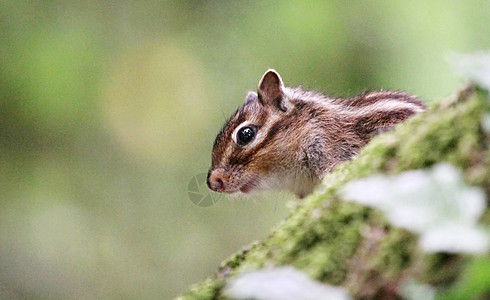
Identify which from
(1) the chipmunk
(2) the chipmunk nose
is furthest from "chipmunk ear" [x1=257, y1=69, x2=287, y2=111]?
(2) the chipmunk nose

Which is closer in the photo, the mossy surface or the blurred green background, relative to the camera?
the mossy surface

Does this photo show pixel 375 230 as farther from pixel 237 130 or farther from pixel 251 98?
pixel 251 98

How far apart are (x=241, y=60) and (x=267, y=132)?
8.67 ft

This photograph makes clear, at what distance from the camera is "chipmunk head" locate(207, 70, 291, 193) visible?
4316 millimetres

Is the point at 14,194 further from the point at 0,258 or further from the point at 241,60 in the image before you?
the point at 241,60

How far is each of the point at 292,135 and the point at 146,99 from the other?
388cm

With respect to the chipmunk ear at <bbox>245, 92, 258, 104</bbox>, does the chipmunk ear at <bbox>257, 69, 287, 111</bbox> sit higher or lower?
lower

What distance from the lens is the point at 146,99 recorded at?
7996 mm

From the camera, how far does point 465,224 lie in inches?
49.2

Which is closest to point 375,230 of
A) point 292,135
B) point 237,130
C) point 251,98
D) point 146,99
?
point 292,135

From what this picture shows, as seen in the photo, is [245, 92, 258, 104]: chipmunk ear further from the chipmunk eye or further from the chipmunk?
the chipmunk eye

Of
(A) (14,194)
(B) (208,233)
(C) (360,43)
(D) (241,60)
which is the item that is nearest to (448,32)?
(C) (360,43)

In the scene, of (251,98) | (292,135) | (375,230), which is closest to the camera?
(375,230)

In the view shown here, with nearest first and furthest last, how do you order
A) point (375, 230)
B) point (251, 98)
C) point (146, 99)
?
point (375, 230) → point (251, 98) → point (146, 99)
